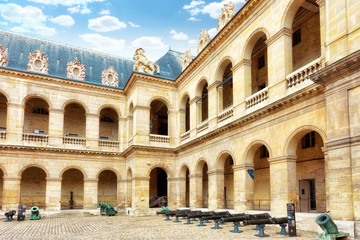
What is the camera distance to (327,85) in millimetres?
11477

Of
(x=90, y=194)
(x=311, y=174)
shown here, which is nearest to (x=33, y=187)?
(x=90, y=194)

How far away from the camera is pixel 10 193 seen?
23.1 meters

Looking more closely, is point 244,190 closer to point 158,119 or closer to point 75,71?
point 158,119

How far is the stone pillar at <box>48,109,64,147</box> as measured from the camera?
25203mm

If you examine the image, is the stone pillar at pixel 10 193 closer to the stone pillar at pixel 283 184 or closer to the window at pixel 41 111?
the window at pixel 41 111

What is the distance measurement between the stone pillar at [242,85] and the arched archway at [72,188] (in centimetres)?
1648

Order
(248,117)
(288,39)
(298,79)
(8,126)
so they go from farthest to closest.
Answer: (8,126) → (248,117) → (288,39) → (298,79)

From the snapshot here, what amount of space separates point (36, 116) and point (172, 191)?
43.0 ft

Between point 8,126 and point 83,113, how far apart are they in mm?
7099

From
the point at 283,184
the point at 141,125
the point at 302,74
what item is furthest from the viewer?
the point at 141,125

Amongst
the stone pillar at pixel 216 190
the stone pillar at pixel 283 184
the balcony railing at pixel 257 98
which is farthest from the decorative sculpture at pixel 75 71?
the stone pillar at pixel 283 184

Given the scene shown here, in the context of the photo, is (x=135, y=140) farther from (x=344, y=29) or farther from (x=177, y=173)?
(x=344, y=29)

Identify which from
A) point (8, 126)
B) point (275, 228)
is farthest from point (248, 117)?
point (8, 126)

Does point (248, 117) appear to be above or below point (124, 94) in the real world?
below
